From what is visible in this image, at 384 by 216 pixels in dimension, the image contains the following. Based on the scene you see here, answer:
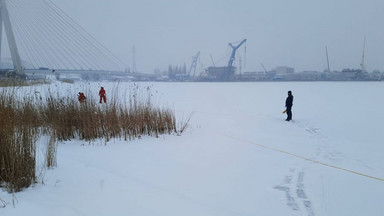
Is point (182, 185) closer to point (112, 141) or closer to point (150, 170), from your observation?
point (150, 170)

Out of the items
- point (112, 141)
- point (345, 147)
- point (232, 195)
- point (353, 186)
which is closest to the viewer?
point (232, 195)

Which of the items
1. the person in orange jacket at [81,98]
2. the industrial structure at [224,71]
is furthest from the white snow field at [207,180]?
the industrial structure at [224,71]

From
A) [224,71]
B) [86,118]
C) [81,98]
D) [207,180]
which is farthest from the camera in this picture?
[224,71]

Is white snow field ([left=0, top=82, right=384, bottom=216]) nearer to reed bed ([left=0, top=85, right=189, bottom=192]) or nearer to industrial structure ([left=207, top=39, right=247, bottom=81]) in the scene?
reed bed ([left=0, top=85, right=189, bottom=192])

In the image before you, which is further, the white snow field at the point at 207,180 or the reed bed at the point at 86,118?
the reed bed at the point at 86,118

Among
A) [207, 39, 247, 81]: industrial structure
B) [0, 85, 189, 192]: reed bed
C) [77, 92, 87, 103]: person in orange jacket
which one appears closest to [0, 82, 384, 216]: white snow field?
[0, 85, 189, 192]: reed bed

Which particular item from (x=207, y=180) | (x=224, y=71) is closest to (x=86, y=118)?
(x=207, y=180)

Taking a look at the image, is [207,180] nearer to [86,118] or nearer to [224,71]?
[86,118]

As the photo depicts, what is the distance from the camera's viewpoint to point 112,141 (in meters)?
4.98

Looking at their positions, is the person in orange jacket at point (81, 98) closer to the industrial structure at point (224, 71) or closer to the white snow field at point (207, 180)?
the white snow field at point (207, 180)

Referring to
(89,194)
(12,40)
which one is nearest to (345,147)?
(89,194)

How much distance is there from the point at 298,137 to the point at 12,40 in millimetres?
18011

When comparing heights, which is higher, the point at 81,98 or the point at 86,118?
the point at 81,98

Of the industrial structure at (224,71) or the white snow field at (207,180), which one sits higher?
the industrial structure at (224,71)
